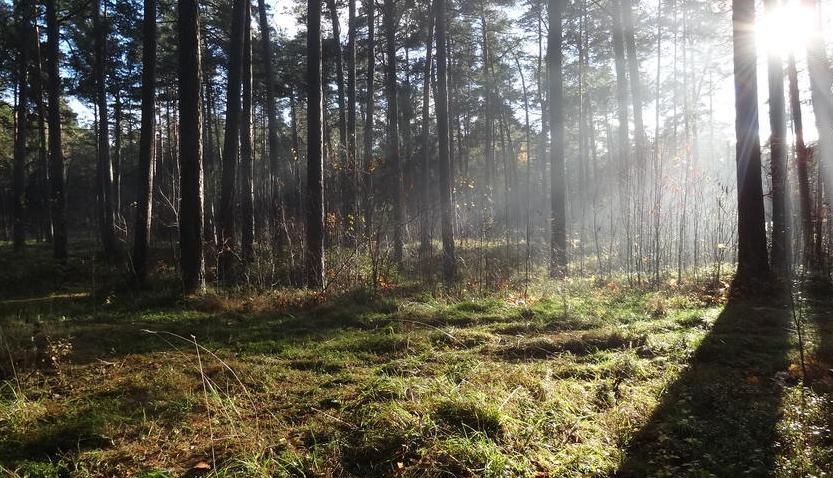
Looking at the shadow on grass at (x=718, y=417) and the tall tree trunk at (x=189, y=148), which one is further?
the tall tree trunk at (x=189, y=148)

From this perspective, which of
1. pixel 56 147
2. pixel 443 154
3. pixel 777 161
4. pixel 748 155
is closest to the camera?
pixel 748 155

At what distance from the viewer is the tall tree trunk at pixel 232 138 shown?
991 centimetres

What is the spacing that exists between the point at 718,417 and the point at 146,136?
33.9 feet

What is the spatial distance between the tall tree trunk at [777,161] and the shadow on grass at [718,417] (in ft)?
13.5

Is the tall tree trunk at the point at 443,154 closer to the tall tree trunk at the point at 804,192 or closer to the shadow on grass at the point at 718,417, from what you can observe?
the shadow on grass at the point at 718,417

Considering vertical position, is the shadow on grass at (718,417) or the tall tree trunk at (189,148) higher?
the tall tree trunk at (189,148)

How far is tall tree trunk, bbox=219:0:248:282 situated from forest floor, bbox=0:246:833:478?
12.5 ft

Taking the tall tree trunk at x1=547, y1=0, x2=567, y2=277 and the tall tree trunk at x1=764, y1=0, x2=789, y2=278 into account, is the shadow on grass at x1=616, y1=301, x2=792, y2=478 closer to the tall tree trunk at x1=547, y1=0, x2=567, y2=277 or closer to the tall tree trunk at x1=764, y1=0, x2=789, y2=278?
the tall tree trunk at x1=764, y1=0, x2=789, y2=278

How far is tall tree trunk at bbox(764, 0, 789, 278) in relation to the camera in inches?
307

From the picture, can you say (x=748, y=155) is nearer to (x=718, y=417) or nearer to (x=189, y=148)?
(x=718, y=417)

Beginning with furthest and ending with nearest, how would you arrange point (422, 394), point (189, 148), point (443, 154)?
point (443, 154) → point (189, 148) → point (422, 394)

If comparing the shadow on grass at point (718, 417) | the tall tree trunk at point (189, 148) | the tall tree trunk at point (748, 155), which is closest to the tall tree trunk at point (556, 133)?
the tall tree trunk at point (748, 155)

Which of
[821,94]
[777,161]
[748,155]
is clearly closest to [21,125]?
[748,155]

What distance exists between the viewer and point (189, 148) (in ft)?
24.3
